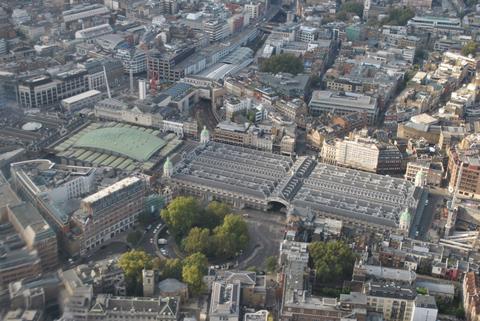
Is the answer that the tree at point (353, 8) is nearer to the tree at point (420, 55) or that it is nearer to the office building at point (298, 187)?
the tree at point (420, 55)

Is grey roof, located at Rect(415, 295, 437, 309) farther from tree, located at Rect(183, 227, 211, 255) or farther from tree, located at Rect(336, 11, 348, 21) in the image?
tree, located at Rect(336, 11, 348, 21)

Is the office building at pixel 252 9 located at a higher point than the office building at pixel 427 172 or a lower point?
higher

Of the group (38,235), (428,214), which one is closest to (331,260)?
(428,214)

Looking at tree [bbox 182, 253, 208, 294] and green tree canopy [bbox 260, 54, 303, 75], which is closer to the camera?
tree [bbox 182, 253, 208, 294]

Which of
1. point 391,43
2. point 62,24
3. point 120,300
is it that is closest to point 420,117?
point 391,43

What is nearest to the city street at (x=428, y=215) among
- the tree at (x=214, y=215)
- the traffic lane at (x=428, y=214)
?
the traffic lane at (x=428, y=214)

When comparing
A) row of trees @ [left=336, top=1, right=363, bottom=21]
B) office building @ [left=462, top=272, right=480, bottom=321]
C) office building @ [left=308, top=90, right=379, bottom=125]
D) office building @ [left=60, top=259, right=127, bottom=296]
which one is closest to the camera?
office building @ [left=462, top=272, right=480, bottom=321]

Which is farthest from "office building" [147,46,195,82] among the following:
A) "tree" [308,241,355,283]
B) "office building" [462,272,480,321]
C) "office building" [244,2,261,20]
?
"office building" [462,272,480,321]

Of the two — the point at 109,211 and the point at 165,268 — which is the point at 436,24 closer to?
the point at 109,211

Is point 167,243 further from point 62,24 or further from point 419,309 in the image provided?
point 62,24
